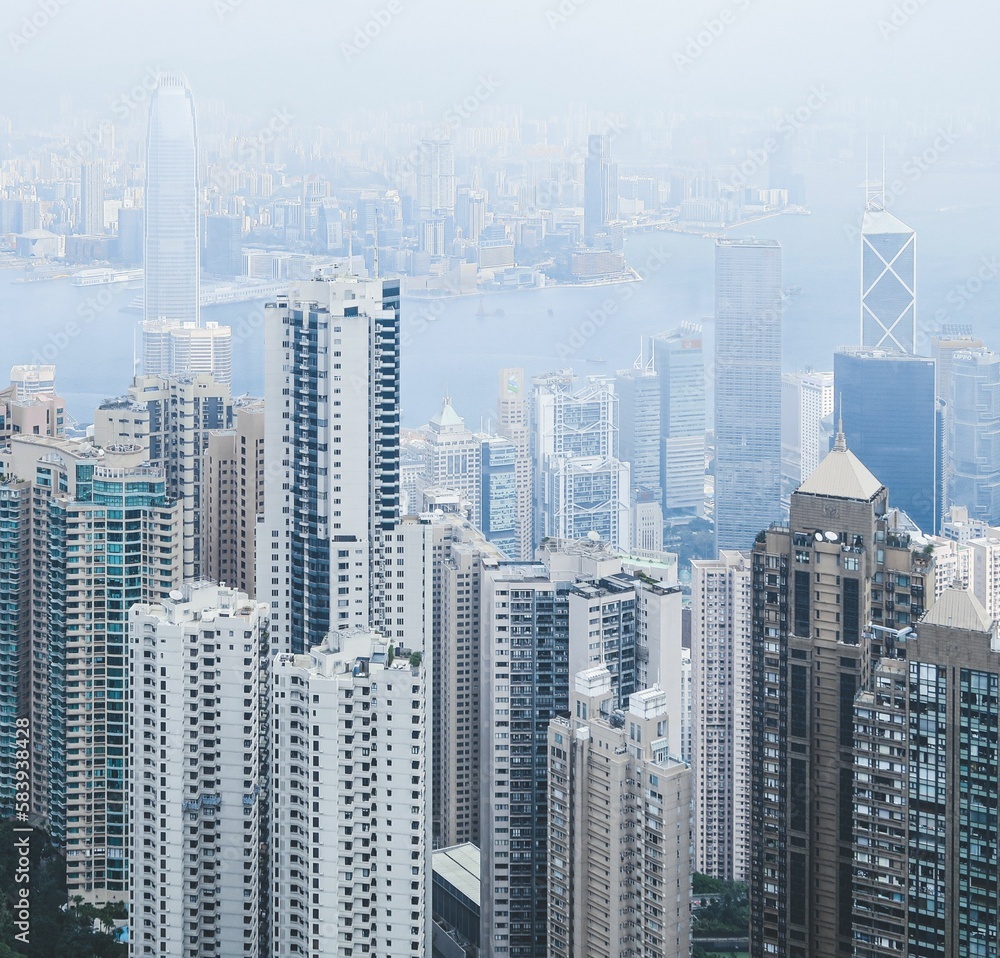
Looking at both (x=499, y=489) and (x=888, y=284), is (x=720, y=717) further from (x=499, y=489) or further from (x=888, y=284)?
(x=888, y=284)

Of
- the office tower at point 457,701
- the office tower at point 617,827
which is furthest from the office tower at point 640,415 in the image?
the office tower at point 617,827

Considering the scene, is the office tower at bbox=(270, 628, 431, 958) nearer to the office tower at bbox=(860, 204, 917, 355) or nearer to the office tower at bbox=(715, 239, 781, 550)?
the office tower at bbox=(715, 239, 781, 550)

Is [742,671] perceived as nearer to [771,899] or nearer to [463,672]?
[463,672]

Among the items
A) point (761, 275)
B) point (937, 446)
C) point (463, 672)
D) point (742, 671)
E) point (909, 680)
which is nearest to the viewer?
point (909, 680)

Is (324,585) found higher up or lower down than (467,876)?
higher up

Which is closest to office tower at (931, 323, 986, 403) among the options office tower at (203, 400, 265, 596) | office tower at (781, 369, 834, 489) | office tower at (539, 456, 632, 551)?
office tower at (781, 369, 834, 489)

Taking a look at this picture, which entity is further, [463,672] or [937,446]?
[937,446]

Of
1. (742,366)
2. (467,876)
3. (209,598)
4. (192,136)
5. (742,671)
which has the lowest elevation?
(467,876)

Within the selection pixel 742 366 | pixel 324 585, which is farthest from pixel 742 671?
pixel 742 366

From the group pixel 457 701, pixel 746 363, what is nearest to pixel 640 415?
pixel 746 363
